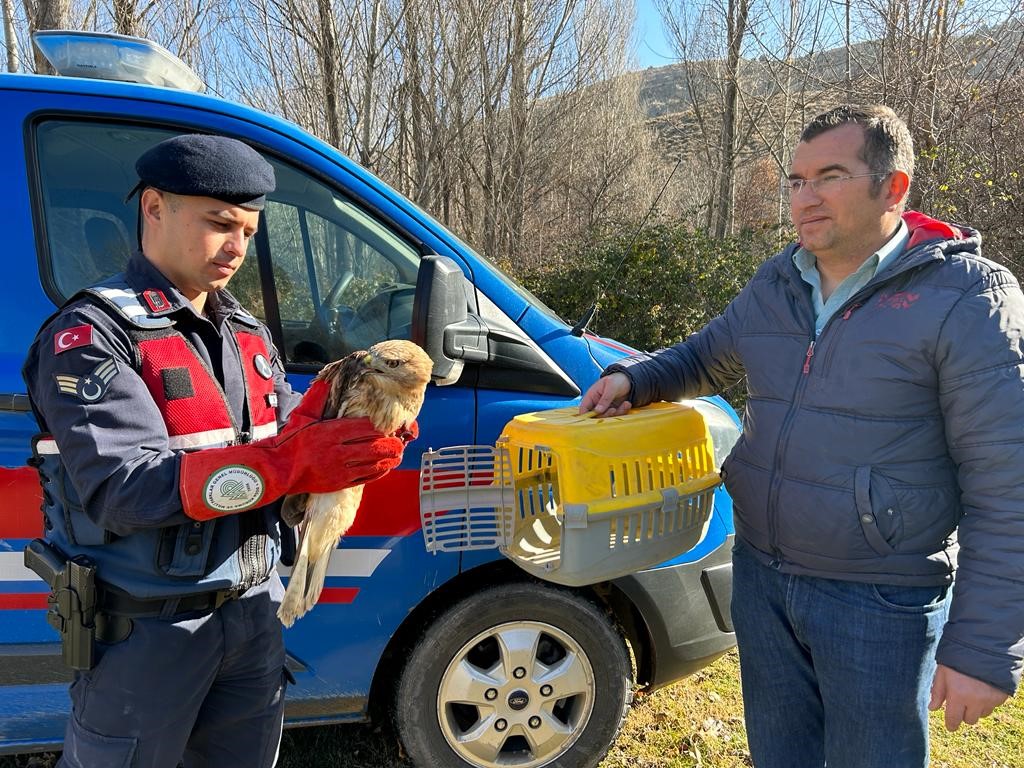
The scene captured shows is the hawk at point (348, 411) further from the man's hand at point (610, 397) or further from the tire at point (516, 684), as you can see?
the tire at point (516, 684)

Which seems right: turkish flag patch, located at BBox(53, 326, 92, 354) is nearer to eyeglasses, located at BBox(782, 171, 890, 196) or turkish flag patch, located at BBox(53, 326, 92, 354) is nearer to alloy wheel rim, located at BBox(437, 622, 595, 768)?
alloy wheel rim, located at BBox(437, 622, 595, 768)

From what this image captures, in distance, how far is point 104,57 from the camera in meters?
Result: 2.24

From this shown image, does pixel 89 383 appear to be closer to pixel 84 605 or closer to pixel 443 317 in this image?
pixel 84 605

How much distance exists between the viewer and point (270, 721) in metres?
1.70

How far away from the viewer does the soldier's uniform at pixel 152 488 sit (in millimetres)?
1265

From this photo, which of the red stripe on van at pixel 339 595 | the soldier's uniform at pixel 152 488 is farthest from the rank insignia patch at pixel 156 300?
the red stripe on van at pixel 339 595

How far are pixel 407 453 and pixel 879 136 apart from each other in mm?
1512

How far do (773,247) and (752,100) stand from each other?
4.86 metres

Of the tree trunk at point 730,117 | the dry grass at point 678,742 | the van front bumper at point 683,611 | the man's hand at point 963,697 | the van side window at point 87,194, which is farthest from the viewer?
the tree trunk at point 730,117

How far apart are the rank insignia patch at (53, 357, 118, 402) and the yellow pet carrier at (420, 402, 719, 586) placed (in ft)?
3.07

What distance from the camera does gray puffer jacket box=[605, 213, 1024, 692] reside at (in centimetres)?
137

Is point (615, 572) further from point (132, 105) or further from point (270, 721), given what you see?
point (132, 105)

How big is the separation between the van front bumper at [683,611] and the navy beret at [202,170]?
1.68m

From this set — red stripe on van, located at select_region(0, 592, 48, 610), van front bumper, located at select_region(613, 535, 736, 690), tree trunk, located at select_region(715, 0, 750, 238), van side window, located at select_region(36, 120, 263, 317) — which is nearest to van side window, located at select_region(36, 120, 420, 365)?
van side window, located at select_region(36, 120, 263, 317)
